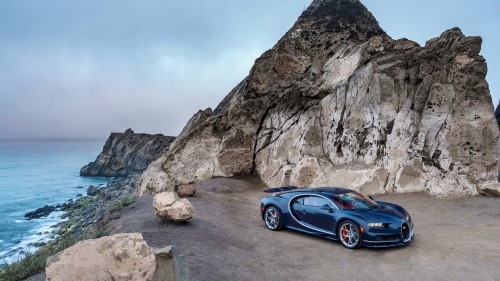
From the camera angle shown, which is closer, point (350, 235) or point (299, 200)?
point (350, 235)

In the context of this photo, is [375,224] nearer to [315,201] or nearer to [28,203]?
[315,201]

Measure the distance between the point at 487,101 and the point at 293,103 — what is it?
430 inches

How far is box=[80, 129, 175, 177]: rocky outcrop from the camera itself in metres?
74.8

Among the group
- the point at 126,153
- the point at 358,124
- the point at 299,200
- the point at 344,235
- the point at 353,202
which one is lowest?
the point at 344,235

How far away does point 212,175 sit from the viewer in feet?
78.1

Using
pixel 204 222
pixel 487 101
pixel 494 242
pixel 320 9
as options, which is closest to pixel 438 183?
pixel 487 101

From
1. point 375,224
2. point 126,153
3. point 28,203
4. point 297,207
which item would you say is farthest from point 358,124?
point 126,153

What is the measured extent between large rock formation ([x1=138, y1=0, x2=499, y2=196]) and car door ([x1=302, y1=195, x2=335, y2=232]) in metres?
7.18

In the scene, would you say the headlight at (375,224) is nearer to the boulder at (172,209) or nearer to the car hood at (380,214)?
the car hood at (380,214)

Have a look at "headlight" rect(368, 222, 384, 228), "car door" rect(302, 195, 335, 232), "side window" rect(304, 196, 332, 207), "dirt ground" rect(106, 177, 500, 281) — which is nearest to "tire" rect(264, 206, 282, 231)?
"dirt ground" rect(106, 177, 500, 281)

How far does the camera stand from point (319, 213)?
10719 mm

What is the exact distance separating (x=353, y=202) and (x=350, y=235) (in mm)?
1061

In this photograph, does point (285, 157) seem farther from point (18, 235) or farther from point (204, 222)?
point (18, 235)

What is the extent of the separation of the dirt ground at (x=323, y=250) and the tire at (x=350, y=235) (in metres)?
0.19
